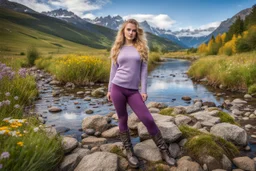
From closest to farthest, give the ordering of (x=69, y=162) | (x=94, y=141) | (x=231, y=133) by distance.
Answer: (x=69, y=162), (x=231, y=133), (x=94, y=141)

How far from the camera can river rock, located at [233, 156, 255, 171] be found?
15.3ft

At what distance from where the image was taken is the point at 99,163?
422 cm

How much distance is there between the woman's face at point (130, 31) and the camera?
4.51 m

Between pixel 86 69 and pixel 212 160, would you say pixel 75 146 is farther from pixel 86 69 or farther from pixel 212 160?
pixel 86 69

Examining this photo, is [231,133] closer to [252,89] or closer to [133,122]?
[133,122]

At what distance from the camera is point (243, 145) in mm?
5738

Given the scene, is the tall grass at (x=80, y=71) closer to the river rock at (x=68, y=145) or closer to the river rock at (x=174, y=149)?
the river rock at (x=68, y=145)

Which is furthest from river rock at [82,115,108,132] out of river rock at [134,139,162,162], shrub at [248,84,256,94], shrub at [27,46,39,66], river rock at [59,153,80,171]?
shrub at [27,46,39,66]

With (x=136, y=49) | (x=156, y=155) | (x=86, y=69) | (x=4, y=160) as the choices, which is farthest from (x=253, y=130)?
(x=86, y=69)

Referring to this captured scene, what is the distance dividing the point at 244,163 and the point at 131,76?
10.3 ft

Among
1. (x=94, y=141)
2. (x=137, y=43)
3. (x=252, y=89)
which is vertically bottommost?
(x=94, y=141)

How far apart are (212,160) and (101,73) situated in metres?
14.0

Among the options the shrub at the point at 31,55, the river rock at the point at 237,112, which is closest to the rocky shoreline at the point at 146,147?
the river rock at the point at 237,112

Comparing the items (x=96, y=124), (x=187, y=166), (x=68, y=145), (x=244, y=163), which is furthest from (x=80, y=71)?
(x=244, y=163)
